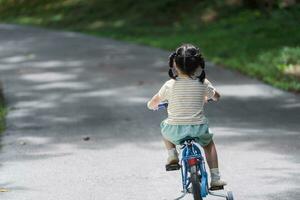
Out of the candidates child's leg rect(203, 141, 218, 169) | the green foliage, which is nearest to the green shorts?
child's leg rect(203, 141, 218, 169)

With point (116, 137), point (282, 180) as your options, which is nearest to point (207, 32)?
point (116, 137)

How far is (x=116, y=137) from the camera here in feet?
40.7

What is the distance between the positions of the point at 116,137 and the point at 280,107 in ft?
11.8

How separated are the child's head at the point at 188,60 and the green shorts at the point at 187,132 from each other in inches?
17.6

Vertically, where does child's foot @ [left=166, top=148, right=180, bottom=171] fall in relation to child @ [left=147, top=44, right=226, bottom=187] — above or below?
below

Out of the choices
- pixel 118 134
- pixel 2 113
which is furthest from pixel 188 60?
pixel 2 113

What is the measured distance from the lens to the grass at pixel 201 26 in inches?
787

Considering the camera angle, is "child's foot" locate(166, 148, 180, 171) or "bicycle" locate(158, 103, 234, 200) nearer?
"bicycle" locate(158, 103, 234, 200)

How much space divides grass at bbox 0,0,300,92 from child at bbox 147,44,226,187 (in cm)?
958

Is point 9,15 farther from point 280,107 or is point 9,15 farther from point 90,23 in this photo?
point 280,107

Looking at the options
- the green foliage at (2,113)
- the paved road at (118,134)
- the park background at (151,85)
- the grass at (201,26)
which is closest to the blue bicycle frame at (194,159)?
the paved road at (118,134)

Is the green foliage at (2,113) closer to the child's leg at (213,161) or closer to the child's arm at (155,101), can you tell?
the child's arm at (155,101)

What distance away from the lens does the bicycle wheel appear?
6971 mm

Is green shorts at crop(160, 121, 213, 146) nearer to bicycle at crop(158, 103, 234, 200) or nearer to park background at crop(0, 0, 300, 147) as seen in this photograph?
bicycle at crop(158, 103, 234, 200)
